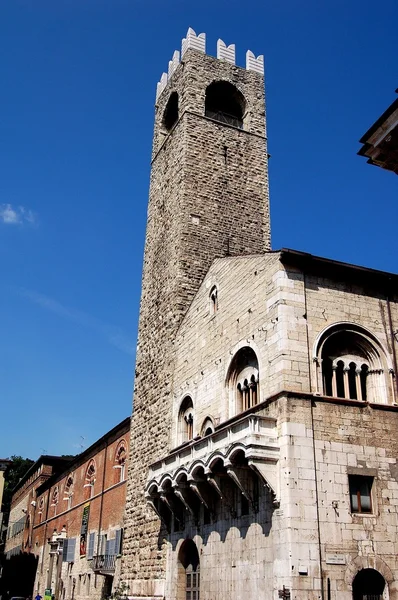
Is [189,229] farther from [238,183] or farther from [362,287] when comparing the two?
[362,287]

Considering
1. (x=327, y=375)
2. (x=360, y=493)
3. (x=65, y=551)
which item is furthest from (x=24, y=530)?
(x=360, y=493)

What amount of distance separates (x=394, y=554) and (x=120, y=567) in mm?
14238

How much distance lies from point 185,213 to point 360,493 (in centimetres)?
1455

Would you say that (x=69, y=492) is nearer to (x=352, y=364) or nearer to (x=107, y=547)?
(x=107, y=547)

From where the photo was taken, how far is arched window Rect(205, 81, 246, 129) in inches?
1212

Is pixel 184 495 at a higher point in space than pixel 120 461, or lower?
lower

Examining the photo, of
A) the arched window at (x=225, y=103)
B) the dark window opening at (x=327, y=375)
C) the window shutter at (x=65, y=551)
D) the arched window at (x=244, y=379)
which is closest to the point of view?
the dark window opening at (x=327, y=375)

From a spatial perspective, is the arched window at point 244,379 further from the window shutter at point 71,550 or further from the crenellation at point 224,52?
the window shutter at point 71,550

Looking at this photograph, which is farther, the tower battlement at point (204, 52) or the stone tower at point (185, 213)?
the tower battlement at point (204, 52)

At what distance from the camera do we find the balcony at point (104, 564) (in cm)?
2770

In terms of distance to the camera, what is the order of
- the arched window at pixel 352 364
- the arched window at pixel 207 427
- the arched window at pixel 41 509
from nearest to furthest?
the arched window at pixel 352 364
the arched window at pixel 207 427
the arched window at pixel 41 509

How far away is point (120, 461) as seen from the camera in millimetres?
31969

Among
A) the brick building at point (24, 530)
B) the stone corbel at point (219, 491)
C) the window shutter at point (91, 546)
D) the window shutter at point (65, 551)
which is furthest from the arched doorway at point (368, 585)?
the brick building at point (24, 530)

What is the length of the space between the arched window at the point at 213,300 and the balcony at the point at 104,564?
12.9 metres
